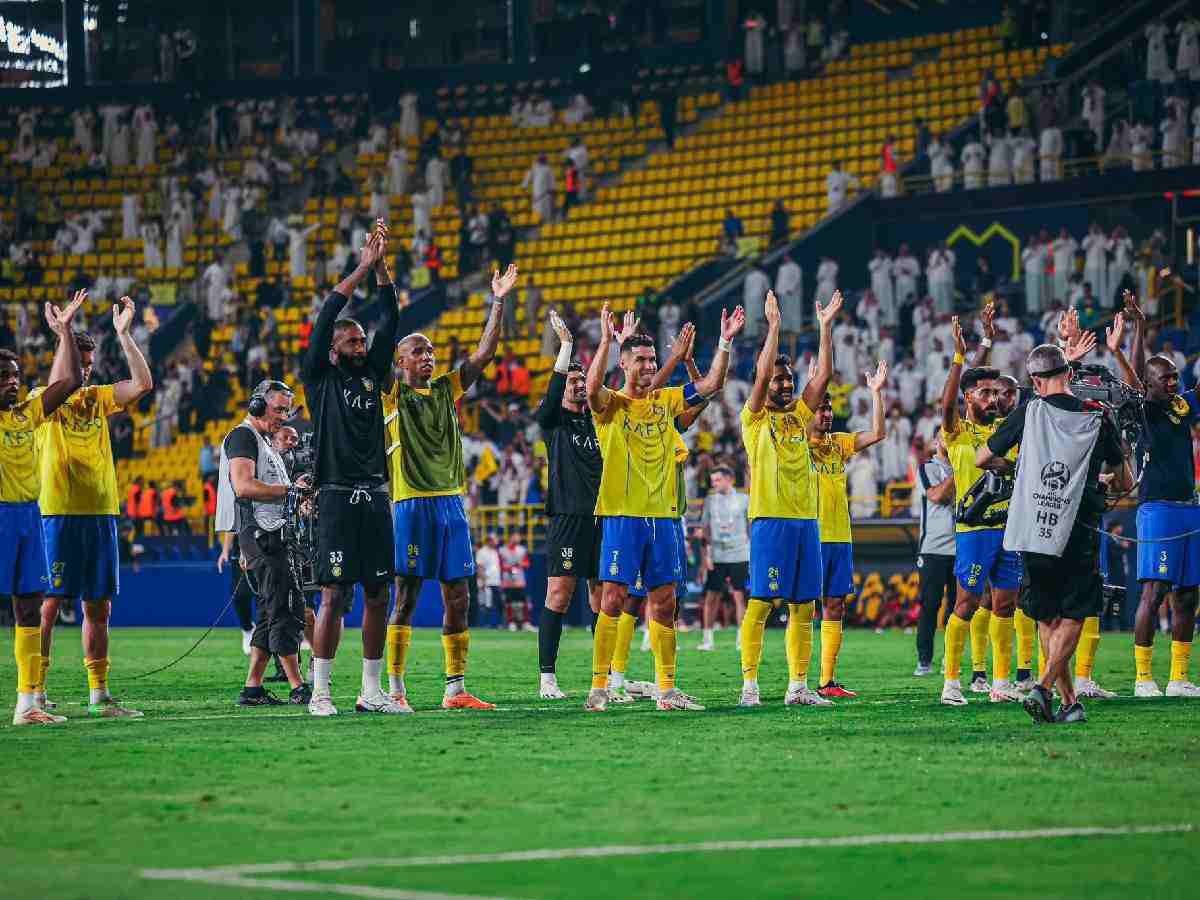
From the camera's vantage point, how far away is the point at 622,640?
556 inches

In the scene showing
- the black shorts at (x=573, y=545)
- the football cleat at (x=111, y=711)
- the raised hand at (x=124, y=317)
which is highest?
the raised hand at (x=124, y=317)

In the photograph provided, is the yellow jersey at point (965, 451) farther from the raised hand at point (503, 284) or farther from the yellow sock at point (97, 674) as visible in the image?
the yellow sock at point (97, 674)

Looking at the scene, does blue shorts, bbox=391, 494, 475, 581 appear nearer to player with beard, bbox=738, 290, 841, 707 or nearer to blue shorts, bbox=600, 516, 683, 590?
blue shorts, bbox=600, 516, 683, 590

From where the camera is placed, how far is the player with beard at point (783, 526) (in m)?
13.8

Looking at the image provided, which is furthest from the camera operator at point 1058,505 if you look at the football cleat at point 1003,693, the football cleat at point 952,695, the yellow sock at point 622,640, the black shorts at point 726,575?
the black shorts at point 726,575

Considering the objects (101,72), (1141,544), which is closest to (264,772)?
(1141,544)

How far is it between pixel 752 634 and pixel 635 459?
1.56 meters

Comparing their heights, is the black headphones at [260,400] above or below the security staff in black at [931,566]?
above

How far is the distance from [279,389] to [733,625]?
18.8 meters

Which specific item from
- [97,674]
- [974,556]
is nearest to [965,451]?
[974,556]

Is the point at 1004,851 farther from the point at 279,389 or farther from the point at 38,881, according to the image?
the point at 279,389

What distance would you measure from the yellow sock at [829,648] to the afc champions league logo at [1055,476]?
341 cm

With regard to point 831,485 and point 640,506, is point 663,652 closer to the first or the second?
point 640,506

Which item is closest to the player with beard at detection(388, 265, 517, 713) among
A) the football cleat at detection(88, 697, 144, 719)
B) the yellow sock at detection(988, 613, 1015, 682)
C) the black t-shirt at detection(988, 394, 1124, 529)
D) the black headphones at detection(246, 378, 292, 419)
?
the black headphones at detection(246, 378, 292, 419)
